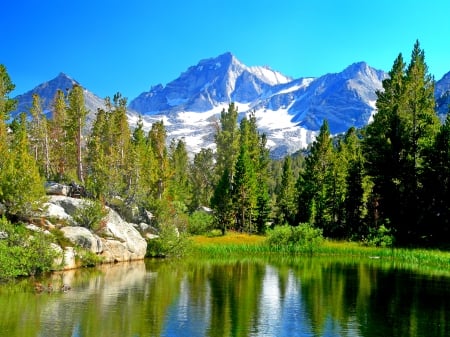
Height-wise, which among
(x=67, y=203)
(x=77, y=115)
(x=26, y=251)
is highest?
(x=77, y=115)

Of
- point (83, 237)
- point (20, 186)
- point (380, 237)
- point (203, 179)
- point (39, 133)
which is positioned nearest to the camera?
point (20, 186)

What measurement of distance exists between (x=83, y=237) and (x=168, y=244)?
12847 millimetres

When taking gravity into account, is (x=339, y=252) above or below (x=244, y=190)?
below

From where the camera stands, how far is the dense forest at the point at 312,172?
217 feet

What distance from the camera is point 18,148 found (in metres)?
49.4

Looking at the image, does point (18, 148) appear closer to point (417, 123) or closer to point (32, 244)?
point (32, 244)

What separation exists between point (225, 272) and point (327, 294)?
13661mm

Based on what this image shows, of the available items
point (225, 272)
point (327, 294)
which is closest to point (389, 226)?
point (225, 272)

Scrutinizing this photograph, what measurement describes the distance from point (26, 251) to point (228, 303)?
57.9ft

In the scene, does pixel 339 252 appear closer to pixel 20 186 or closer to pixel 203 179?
pixel 20 186

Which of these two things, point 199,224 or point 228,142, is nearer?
point 199,224

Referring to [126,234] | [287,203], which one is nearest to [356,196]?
[287,203]

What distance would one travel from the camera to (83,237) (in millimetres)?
49219

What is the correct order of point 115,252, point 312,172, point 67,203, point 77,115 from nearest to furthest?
point 115,252, point 67,203, point 77,115, point 312,172
